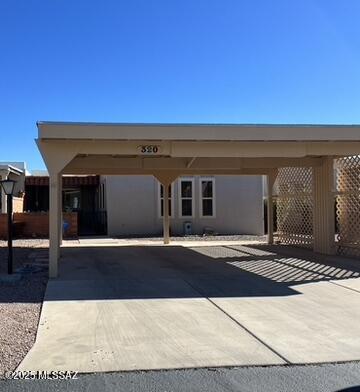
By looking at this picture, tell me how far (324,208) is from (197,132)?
6299mm

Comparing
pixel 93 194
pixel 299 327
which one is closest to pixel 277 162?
pixel 299 327

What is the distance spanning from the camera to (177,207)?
79.2 ft

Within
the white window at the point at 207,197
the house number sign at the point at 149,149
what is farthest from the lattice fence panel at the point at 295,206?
the house number sign at the point at 149,149

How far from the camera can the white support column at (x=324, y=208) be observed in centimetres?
1573

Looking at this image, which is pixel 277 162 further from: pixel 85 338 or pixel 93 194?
pixel 93 194

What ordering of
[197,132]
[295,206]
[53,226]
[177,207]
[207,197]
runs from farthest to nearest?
[207,197] < [177,207] < [295,206] < [197,132] < [53,226]

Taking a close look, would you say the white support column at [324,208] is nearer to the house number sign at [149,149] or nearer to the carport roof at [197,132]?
the carport roof at [197,132]

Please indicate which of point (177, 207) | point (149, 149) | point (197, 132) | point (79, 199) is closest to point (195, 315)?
point (197, 132)

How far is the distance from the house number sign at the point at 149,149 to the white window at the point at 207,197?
1283 cm

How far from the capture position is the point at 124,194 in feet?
77.6

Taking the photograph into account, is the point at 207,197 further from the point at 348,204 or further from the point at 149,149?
the point at 149,149

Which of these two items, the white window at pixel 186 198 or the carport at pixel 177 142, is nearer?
the carport at pixel 177 142

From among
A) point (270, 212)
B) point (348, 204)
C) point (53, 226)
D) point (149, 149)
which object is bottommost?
point (53, 226)

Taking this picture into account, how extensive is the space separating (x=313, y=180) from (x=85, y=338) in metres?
11.6
